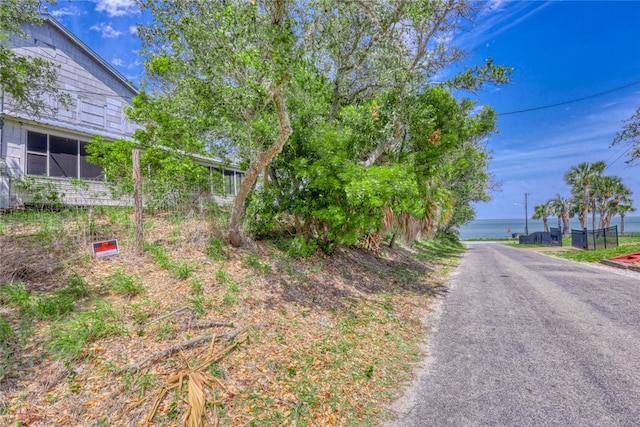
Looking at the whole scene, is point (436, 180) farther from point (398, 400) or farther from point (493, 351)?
point (398, 400)

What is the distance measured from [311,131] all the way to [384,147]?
2516 millimetres

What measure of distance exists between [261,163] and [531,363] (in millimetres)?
5509

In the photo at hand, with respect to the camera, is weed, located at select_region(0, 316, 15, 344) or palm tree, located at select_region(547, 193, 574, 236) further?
palm tree, located at select_region(547, 193, 574, 236)

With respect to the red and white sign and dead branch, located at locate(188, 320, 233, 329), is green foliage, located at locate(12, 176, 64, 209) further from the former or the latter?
dead branch, located at locate(188, 320, 233, 329)

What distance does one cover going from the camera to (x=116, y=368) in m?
3.12

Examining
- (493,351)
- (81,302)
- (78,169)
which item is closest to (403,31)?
(493,351)

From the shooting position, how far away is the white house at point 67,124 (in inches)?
370

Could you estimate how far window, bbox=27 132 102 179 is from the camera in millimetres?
10031

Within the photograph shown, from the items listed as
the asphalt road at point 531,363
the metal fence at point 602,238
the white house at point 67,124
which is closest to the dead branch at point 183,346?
the asphalt road at point 531,363

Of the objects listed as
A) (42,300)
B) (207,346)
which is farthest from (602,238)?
(42,300)

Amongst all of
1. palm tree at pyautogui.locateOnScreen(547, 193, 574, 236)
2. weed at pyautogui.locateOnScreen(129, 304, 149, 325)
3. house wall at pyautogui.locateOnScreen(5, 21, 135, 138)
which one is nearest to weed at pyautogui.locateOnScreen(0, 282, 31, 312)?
weed at pyautogui.locateOnScreen(129, 304, 149, 325)

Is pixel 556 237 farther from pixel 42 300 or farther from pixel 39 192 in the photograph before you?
pixel 39 192

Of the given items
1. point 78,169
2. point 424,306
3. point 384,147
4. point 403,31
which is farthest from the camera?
point 78,169

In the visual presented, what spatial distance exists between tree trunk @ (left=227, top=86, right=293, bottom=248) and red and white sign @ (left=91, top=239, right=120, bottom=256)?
8.09ft
